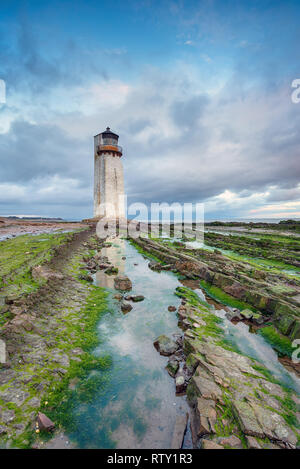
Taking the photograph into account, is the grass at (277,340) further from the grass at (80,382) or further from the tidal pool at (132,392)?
the grass at (80,382)

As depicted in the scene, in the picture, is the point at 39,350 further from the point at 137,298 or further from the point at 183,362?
the point at 137,298

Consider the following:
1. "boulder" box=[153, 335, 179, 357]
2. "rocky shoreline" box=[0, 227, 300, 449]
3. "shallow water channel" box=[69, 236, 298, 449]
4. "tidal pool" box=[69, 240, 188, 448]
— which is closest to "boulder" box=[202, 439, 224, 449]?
"rocky shoreline" box=[0, 227, 300, 449]

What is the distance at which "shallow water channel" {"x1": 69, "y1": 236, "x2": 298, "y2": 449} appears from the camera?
3.38 meters

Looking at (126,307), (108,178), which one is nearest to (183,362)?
(126,307)

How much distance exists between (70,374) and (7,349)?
1703 millimetres

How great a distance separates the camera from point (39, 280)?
30.3 ft

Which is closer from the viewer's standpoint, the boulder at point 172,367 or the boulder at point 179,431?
the boulder at point 179,431

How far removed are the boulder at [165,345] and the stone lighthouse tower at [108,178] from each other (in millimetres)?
42725

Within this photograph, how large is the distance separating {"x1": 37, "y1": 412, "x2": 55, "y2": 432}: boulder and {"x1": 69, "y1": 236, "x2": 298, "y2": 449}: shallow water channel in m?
0.41

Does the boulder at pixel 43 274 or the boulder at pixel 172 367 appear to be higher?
the boulder at pixel 43 274

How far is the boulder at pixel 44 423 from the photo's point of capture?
10.8ft

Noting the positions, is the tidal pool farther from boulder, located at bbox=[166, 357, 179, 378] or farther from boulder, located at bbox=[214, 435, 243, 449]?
boulder, located at bbox=[214, 435, 243, 449]

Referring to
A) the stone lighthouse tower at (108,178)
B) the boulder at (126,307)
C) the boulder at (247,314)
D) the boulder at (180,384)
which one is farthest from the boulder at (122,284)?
the stone lighthouse tower at (108,178)

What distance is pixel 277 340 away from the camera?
21.0 feet
